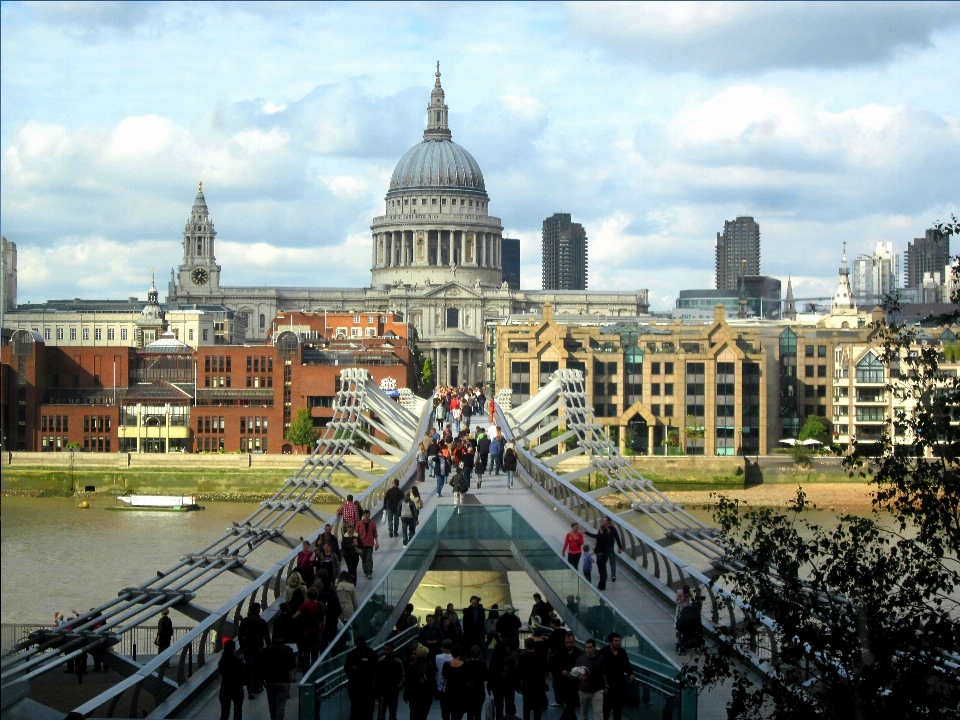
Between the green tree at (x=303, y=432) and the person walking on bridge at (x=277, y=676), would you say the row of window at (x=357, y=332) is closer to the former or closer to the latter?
the green tree at (x=303, y=432)

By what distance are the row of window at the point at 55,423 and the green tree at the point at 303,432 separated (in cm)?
886

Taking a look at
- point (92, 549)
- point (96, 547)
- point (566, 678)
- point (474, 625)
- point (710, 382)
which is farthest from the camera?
point (710, 382)

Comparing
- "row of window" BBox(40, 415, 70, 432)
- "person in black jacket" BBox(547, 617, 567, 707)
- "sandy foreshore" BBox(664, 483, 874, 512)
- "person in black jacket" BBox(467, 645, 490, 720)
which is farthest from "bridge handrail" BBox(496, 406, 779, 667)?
"row of window" BBox(40, 415, 70, 432)

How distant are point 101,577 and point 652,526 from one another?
13688mm

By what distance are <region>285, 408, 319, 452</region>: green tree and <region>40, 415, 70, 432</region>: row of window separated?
29.1 feet

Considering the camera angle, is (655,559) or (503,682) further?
(655,559)

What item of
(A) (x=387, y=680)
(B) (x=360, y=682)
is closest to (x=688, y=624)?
(A) (x=387, y=680)

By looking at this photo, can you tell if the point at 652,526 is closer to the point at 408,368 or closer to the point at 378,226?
the point at 408,368

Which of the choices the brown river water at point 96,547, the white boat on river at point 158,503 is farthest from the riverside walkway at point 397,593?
the white boat on river at point 158,503

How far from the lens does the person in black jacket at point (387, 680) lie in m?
10.1

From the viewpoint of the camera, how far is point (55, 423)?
61094 millimetres

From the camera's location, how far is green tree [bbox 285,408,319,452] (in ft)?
194

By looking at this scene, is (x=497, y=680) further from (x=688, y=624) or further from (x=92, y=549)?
(x=92, y=549)

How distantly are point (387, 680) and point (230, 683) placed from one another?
1070mm
